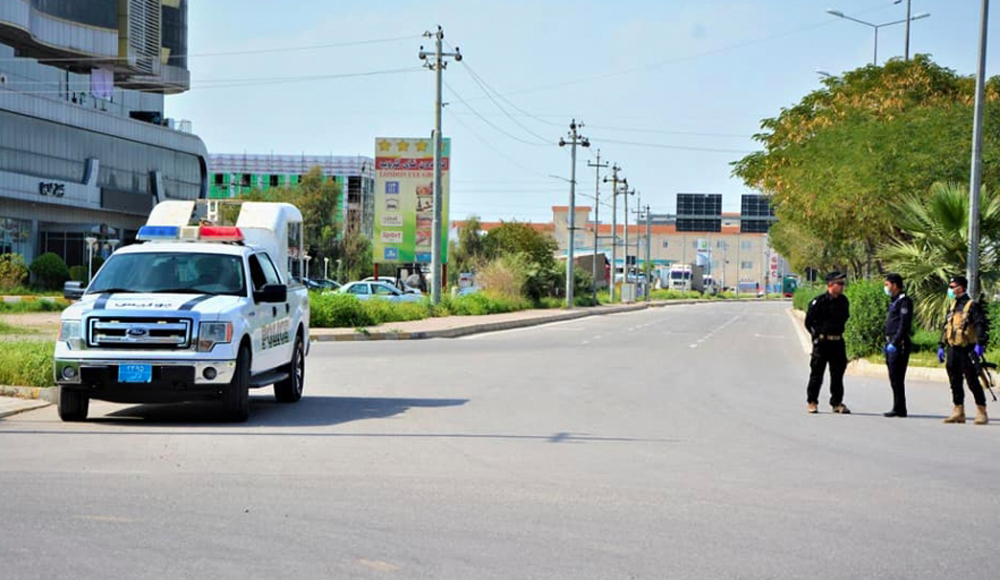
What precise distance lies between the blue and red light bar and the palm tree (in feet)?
47.7

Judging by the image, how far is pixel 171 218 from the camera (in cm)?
1747

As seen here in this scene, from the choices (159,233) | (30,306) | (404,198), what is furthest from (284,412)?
(404,198)

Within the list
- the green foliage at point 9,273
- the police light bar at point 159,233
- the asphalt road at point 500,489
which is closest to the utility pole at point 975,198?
the asphalt road at point 500,489

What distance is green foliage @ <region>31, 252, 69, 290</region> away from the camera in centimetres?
6091

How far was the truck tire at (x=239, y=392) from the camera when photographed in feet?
43.2

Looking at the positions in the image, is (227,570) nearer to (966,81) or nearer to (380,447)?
(380,447)

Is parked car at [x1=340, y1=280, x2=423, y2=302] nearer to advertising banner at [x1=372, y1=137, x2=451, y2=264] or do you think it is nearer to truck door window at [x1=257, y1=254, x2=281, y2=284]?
advertising banner at [x1=372, y1=137, x2=451, y2=264]

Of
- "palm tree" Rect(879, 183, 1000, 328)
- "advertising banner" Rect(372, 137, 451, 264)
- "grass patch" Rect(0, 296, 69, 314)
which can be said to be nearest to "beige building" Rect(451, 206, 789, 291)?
"advertising banner" Rect(372, 137, 451, 264)

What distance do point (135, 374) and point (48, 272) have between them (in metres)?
51.7

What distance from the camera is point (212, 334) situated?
13.0 metres

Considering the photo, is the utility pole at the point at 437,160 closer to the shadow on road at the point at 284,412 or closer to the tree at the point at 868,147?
the tree at the point at 868,147

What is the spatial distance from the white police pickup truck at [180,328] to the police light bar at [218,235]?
12 millimetres

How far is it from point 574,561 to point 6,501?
4.04 metres

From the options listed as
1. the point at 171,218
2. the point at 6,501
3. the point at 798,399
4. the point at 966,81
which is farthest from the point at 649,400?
the point at 966,81
